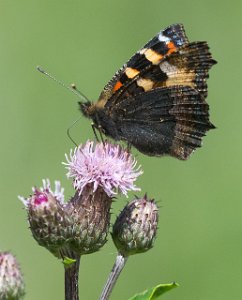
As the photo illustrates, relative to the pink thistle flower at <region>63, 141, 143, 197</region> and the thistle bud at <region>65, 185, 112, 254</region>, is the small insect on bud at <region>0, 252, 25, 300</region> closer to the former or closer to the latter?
the thistle bud at <region>65, 185, 112, 254</region>

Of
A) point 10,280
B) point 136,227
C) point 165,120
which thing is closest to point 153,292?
point 136,227

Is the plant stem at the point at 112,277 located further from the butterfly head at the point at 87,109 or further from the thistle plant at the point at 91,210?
the butterfly head at the point at 87,109

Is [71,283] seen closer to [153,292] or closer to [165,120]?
[153,292]

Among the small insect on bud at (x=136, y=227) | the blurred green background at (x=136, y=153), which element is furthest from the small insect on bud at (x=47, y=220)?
the blurred green background at (x=136, y=153)

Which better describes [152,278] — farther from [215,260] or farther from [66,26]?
[66,26]

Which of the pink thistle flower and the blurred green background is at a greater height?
the blurred green background

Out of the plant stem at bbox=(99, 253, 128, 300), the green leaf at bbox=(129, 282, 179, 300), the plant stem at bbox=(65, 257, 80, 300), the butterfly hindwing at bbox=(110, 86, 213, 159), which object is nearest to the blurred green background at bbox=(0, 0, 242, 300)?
the butterfly hindwing at bbox=(110, 86, 213, 159)
